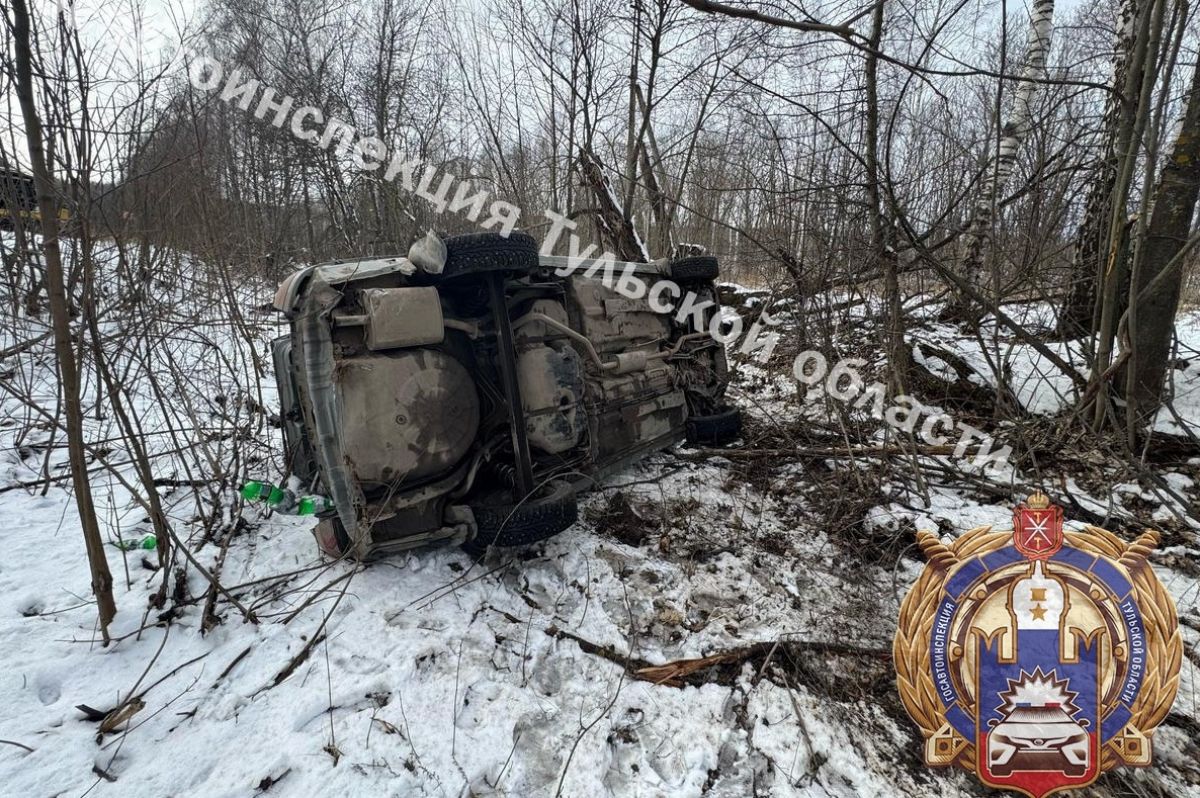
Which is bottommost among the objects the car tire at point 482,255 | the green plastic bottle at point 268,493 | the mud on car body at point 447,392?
the green plastic bottle at point 268,493

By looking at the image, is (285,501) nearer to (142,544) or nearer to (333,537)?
(333,537)

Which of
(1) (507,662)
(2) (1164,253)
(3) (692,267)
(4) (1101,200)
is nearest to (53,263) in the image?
(1) (507,662)

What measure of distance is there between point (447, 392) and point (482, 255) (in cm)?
70

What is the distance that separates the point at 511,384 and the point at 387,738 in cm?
156

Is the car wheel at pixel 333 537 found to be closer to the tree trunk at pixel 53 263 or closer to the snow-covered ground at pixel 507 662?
the snow-covered ground at pixel 507 662

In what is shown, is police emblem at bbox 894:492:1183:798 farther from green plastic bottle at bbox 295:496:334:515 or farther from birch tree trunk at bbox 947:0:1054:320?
birch tree trunk at bbox 947:0:1054:320

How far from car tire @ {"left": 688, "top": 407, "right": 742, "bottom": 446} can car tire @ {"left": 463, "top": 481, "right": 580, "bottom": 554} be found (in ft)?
5.90

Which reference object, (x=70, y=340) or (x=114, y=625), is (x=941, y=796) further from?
(x=70, y=340)

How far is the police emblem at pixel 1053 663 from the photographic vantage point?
1.53 meters

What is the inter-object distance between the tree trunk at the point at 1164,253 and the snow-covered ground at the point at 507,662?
829 millimetres

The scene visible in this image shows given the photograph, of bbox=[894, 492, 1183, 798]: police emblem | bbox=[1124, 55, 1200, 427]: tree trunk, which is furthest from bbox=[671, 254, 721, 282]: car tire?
bbox=[894, 492, 1183, 798]: police emblem

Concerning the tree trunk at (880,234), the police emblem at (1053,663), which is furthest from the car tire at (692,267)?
the police emblem at (1053,663)

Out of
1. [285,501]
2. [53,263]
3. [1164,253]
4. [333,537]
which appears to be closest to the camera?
[53,263]

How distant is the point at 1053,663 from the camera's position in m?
1.55
